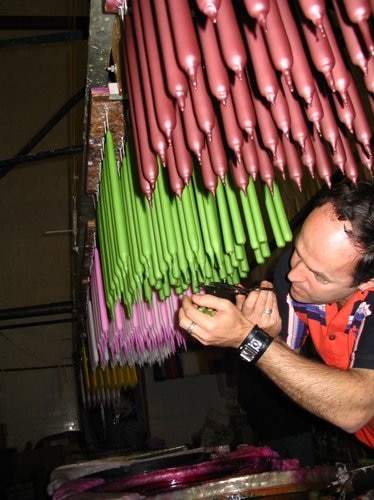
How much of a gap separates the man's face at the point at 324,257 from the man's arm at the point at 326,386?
14.2 inches

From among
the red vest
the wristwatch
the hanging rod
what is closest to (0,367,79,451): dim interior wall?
the hanging rod

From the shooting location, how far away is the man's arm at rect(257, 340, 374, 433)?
6.26 ft

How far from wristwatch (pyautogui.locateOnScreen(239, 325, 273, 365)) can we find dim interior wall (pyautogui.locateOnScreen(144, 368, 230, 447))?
902cm

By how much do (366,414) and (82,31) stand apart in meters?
2.86

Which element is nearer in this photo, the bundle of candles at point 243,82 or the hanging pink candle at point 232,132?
the bundle of candles at point 243,82

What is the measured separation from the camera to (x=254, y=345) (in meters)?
1.97

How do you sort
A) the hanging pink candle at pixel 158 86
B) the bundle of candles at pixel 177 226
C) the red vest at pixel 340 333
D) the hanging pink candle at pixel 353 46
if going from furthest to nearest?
the red vest at pixel 340 333 < the bundle of candles at pixel 177 226 < the hanging pink candle at pixel 158 86 < the hanging pink candle at pixel 353 46

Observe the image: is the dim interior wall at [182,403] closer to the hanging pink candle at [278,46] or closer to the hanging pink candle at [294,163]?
the hanging pink candle at [294,163]

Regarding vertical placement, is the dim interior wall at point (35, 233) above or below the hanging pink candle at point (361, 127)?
above

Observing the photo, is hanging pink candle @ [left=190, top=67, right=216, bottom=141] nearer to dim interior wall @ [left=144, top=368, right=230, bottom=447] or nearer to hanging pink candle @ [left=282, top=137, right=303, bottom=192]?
hanging pink candle @ [left=282, top=137, right=303, bottom=192]

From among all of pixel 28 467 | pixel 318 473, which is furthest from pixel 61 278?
pixel 318 473

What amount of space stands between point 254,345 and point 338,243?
599mm

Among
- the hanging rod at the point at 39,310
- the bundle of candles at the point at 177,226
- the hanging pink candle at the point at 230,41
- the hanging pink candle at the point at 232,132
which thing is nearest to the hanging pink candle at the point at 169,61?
the hanging pink candle at the point at 230,41

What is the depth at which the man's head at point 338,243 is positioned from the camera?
6.42 ft
